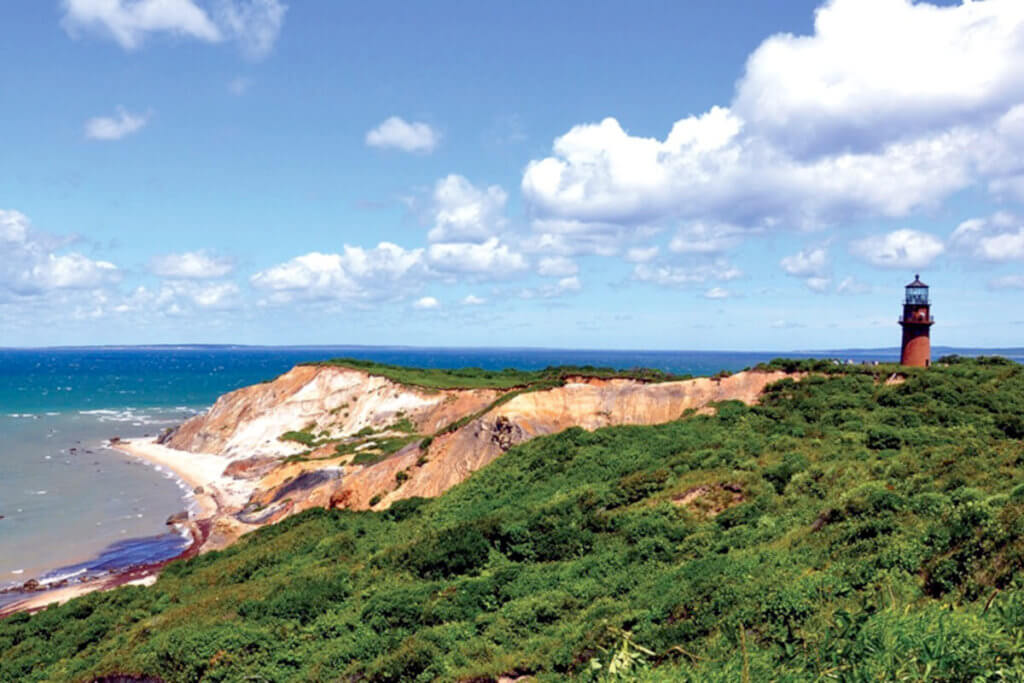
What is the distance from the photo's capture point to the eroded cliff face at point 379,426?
113ft

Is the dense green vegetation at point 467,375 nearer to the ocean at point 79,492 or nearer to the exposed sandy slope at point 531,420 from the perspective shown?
the exposed sandy slope at point 531,420

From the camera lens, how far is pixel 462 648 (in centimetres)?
1328

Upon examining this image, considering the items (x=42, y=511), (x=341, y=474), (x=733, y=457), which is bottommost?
(x=42, y=511)

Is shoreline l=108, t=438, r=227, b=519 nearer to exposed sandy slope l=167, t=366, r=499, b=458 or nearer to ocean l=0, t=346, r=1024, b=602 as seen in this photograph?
ocean l=0, t=346, r=1024, b=602

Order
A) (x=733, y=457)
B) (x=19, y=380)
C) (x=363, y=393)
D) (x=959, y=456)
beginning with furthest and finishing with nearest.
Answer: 1. (x=19, y=380)
2. (x=363, y=393)
3. (x=733, y=457)
4. (x=959, y=456)

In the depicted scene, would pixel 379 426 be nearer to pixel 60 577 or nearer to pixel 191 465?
pixel 191 465

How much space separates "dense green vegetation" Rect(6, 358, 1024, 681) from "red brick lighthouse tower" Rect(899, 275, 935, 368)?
767 centimetres

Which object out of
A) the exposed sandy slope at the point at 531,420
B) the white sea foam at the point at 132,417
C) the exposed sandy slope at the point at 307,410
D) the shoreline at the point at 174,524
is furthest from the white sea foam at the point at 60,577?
the white sea foam at the point at 132,417

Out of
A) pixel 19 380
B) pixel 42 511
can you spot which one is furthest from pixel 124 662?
pixel 19 380

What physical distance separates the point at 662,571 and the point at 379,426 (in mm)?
45641

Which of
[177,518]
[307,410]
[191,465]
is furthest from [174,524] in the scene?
[307,410]

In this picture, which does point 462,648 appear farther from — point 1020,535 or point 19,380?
point 19,380

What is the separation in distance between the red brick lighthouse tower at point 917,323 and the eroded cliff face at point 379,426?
1094 centimetres

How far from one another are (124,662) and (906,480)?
20182mm
